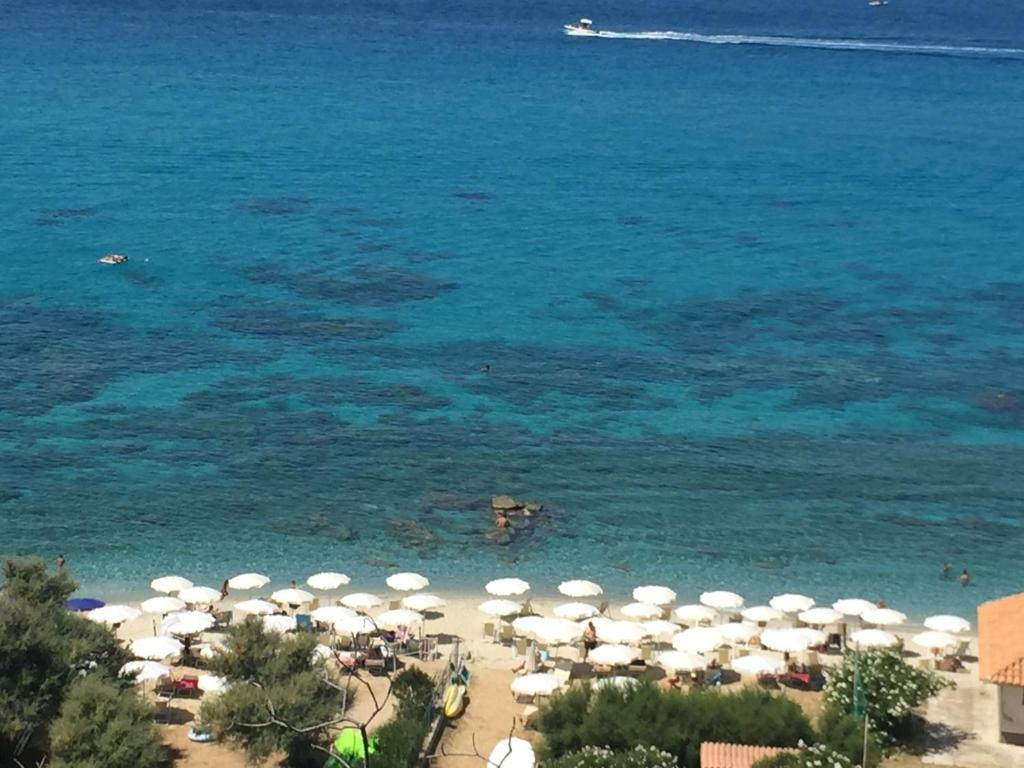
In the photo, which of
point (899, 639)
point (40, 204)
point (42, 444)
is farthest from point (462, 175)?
point (899, 639)

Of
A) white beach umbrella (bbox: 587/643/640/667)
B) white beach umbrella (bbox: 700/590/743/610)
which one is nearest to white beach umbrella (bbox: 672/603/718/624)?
white beach umbrella (bbox: 700/590/743/610)

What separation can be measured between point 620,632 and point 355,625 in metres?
5.90

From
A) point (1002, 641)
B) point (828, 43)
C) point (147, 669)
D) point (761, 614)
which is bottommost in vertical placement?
point (147, 669)

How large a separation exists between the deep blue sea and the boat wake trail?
67.0 feet

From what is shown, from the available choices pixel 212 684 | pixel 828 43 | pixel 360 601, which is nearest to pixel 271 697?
pixel 212 684

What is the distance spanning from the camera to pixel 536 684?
29.5m

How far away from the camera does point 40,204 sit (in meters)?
71.3

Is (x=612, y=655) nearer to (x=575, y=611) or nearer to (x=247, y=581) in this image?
(x=575, y=611)

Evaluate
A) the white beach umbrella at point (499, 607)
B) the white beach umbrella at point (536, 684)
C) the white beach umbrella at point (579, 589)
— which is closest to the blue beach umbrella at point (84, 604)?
the white beach umbrella at point (499, 607)

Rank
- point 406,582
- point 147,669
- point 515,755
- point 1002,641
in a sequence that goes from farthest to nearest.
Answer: point 406,582 → point 147,669 → point 1002,641 → point 515,755

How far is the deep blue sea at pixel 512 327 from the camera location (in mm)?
40500

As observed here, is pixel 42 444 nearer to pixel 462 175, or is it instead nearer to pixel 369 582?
pixel 369 582

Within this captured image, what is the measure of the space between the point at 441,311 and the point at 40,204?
25018 millimetres

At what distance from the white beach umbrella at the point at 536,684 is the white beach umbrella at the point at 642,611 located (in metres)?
4.53
